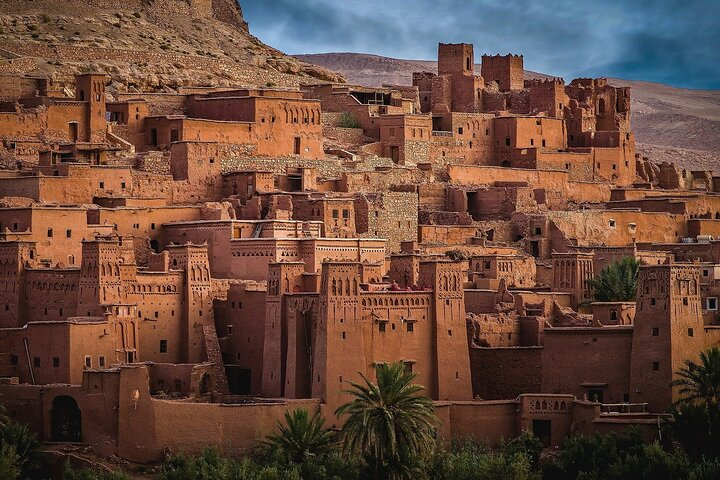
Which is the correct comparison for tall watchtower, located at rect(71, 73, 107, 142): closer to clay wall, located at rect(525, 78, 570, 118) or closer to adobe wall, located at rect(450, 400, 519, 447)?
clay wall, located at rect(525, 78, 570, 118)

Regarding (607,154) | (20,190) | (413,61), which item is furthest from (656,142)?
(20,190)

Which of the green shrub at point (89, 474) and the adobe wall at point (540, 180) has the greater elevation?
the adobe wall at point (540, 180)

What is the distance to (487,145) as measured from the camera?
62.8 m

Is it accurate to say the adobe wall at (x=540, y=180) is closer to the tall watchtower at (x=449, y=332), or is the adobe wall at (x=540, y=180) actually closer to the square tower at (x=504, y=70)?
the square tower at (x=504, y=70)

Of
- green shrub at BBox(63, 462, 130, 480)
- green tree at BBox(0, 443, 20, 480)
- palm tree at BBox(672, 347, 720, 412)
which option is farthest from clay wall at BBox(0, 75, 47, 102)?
palm tree at BBox(672, 347, 720, 412)

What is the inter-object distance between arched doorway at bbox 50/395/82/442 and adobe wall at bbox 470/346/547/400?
8977mm

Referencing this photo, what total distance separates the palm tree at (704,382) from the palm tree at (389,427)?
5.32m

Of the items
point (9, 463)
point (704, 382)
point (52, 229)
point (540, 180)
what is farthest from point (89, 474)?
point (540, 180)

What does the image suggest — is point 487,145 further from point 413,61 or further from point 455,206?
point 413,61

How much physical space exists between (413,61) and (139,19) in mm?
60863

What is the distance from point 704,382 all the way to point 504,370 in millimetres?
5520

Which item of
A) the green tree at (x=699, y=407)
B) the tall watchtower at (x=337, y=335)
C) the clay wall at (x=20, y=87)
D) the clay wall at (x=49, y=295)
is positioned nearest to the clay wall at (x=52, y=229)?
the clay wall at (x=49, y=295)

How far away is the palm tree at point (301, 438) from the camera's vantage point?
42.8 meters

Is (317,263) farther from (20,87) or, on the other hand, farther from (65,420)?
(20,87)
